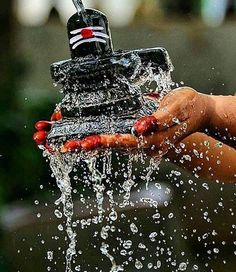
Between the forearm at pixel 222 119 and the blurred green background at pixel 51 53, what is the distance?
141cm

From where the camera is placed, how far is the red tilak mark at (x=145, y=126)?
43.7 inches

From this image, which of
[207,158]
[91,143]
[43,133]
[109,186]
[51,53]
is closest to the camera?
[91,143]

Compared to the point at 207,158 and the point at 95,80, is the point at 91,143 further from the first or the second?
the point at 207,158

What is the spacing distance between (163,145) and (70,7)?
2.20 meters

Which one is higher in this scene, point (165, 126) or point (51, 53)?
point (165, 126)

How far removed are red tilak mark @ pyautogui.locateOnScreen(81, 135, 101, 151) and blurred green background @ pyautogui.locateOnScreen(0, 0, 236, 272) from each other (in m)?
→ 1.62

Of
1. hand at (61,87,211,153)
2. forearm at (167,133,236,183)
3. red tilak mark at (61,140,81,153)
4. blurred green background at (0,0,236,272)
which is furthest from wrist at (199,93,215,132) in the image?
blurred green background at (0,0,236,272)

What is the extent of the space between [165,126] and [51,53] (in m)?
2.14

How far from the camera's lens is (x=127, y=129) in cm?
112

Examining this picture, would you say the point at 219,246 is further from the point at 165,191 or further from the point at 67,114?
the point at 67,114

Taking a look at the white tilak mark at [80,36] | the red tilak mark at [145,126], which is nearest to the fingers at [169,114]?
the red tilak mark at [145,126]

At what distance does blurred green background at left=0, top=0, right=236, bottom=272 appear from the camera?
114 inches

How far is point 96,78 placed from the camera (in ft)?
3.84

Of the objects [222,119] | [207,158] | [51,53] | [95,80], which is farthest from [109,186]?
[95,80]
